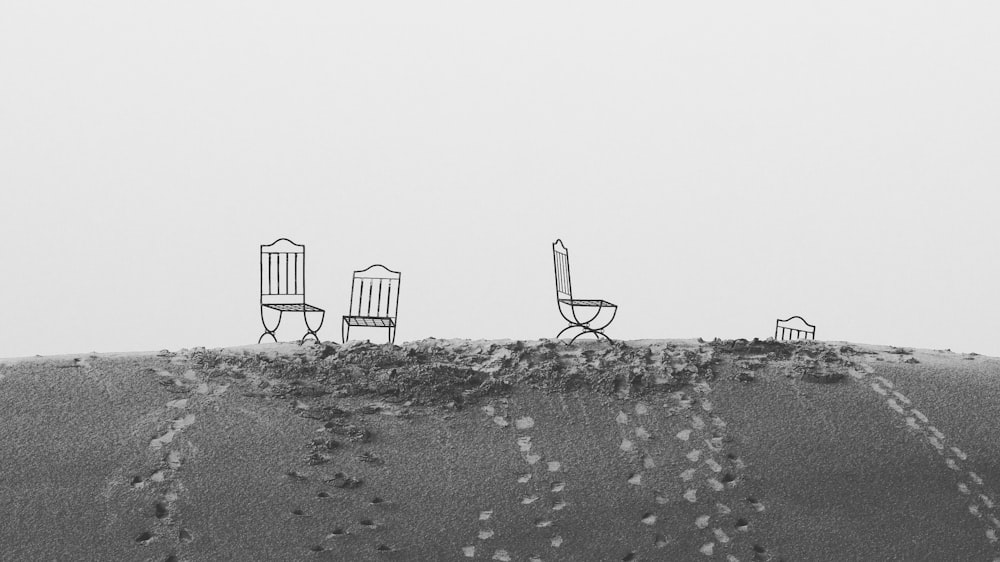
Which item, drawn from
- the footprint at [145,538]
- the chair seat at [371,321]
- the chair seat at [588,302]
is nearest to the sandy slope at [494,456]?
the footprint at [145,538]

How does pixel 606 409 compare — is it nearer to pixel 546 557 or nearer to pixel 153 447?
pixel 546 557

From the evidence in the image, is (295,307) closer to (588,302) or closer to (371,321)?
(371,321)

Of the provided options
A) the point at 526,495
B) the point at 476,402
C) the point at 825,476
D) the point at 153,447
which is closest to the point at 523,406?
the point at 476,402

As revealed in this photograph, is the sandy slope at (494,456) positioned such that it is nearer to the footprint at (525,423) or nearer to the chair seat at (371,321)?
the footprint at (525,423)

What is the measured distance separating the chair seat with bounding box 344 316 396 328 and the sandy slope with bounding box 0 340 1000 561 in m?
1.87

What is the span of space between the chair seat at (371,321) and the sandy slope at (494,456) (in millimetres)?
1874

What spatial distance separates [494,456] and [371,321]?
292 centimetres

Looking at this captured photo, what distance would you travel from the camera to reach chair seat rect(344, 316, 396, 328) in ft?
22.0

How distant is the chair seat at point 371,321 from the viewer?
22.0 feet

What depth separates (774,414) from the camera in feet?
14.3

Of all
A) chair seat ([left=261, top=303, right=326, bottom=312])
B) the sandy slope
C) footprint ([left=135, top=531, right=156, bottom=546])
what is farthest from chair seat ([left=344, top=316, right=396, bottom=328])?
footprint ([left=135, top=531, right=156, bottom=546])

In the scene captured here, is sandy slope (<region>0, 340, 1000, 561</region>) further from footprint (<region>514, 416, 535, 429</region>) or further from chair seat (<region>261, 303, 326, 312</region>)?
chair seat (<region>261, 303, 326, 312</region>)

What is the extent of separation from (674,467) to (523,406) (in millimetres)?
725

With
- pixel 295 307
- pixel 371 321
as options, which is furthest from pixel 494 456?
pixel 295 307
